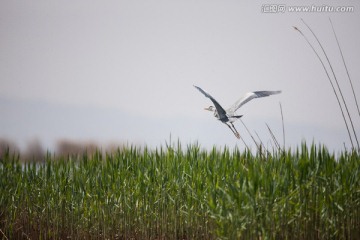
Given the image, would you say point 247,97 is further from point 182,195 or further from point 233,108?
point 182,195

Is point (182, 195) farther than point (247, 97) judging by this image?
No

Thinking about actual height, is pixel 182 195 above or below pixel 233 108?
below

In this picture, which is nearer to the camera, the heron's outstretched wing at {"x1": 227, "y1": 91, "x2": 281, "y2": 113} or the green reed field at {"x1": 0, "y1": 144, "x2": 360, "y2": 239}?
the green reed field at {"x1": 0, "y1": 144, "x2": 360, "y2": 239}

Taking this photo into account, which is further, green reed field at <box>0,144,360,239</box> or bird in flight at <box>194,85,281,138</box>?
bird in flight at <box>194,85,281,138</box>

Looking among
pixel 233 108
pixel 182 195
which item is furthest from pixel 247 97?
pixel 182 195

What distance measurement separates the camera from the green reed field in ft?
11.2

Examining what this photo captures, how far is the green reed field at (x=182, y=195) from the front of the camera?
3.41m

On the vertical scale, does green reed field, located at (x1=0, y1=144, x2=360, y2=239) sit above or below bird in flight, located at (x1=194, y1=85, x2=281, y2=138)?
below

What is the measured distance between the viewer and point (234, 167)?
3.98 meters

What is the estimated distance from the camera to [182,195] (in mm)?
4277

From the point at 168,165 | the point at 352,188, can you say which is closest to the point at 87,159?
the point at 168,165

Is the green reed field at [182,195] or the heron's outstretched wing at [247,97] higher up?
the heron's outstretched wing at [247,97]

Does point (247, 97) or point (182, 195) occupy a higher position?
point (247, 97)

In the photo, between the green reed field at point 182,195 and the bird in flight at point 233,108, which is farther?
the bird in flight at point 233,108
